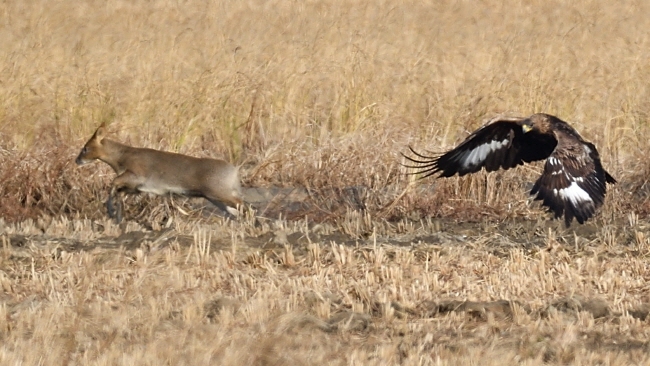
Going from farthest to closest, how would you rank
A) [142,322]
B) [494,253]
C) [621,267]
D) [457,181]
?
[457,181] → [494,253] → [621,267] → [142,322]

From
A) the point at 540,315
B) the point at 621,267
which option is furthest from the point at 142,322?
the point at 621,267

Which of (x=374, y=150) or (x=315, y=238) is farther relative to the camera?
(x=374, y=150)

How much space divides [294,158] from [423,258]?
2.73m

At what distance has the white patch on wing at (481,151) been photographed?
825 centimetres

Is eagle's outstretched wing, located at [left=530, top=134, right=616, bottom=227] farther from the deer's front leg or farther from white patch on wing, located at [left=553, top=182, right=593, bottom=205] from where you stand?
the deer's front leg

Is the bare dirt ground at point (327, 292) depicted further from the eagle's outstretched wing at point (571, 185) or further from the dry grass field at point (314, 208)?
the eagle's outstretched wing at point (571, 185)

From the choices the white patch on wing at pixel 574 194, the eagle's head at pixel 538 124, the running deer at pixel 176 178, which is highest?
the eagle's head at pixel 538 124

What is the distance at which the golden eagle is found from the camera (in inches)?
289

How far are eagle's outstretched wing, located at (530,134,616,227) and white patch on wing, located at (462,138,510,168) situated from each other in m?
0.78

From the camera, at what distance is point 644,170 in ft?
31.6

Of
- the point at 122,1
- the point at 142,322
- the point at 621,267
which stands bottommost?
the point at 142,322

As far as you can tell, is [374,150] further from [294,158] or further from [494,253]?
[494,253]

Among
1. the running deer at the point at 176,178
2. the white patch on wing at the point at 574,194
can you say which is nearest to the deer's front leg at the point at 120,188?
the running deer at the point at 176,178

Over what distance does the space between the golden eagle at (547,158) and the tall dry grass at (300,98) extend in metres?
0.86
